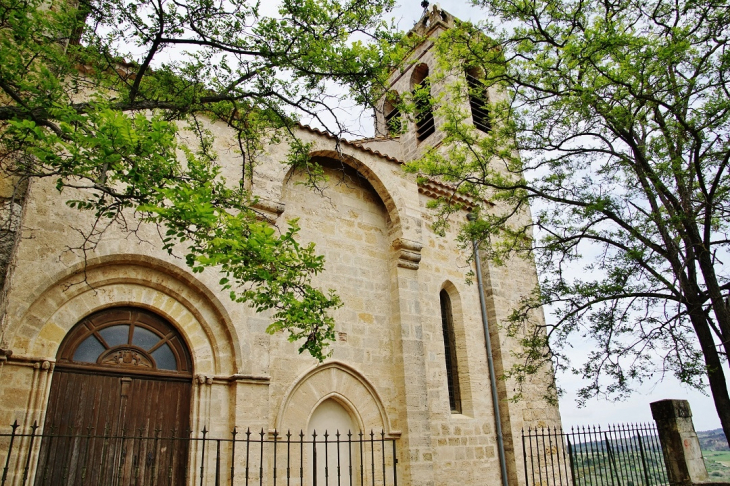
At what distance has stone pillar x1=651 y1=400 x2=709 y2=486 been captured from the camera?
691 centimetres

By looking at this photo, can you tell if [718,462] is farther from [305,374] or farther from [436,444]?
[305,374]

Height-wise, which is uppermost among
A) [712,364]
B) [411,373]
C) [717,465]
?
[411,373]

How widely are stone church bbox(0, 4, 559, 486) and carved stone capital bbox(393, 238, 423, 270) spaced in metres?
0.03

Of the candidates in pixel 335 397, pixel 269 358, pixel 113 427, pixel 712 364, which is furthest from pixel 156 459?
pixel 712 364

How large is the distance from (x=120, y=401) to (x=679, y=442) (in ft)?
24.7

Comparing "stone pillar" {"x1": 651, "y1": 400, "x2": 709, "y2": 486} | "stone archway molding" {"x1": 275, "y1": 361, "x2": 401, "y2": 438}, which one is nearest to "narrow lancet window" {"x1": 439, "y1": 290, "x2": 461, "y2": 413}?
"stone archway molding" {"x1": 275, "y1": 361, "x2": 401, "y2": 438}

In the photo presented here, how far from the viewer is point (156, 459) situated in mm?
5832

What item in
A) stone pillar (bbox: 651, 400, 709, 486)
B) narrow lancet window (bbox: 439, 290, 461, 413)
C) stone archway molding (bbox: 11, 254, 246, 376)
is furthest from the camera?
narrow lancet window (bbox: 439, 290, 461, 413)

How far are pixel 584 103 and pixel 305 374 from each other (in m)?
5.45

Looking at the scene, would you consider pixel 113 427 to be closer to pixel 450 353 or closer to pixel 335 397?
pixel 335 397

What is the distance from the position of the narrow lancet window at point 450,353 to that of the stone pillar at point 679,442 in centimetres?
329

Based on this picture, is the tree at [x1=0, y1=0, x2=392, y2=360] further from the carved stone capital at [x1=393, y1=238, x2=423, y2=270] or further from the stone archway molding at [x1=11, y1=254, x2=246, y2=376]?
the carved stone capital at [x1=393, y1=238, x2=423, y2=270]

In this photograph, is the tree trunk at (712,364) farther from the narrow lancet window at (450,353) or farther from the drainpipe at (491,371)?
the narrow lancet window at (450,353)

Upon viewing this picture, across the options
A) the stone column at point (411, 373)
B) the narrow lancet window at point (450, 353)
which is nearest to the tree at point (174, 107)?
the stone column at point (411, 373)
